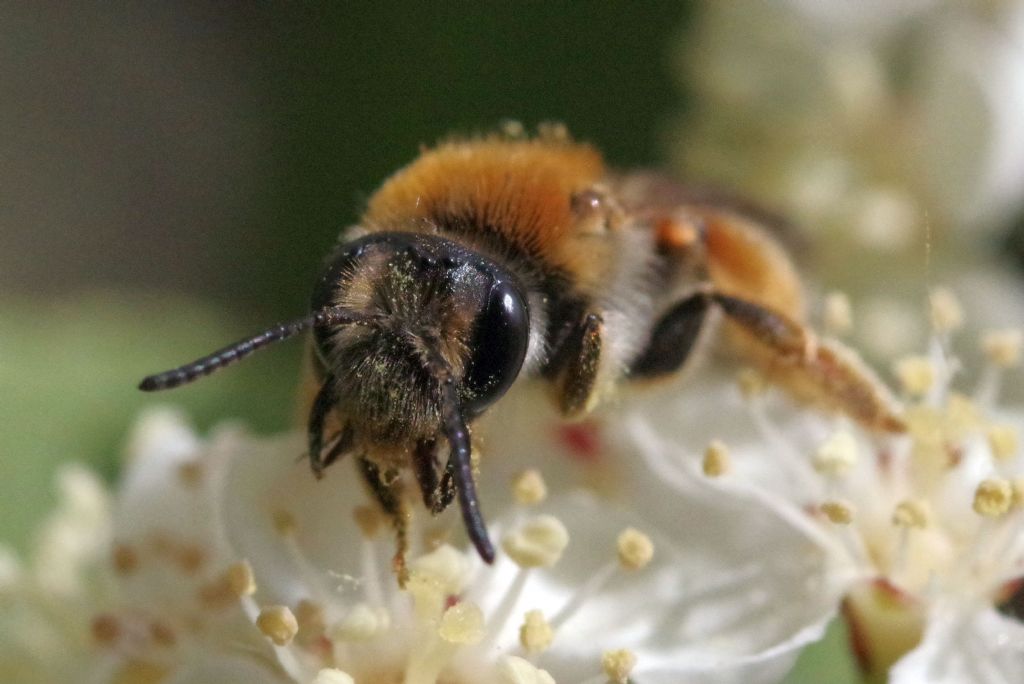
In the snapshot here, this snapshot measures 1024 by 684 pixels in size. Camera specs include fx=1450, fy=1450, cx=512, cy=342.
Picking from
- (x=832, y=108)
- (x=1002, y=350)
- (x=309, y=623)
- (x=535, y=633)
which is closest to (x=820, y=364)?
(x=1002, y=350)

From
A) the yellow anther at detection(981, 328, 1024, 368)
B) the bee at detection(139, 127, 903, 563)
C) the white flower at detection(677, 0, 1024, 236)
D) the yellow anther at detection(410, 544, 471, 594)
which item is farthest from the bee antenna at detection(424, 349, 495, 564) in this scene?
the white flower at detection(677, 0, 1024, 236)

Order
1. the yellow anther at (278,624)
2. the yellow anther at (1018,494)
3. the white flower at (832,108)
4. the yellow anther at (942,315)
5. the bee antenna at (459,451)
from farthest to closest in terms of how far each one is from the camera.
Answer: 1. the white flower at (832,108)
2. the yellow anther at (942,315)
3. the yellow anther at (1018,494)
4. the yellow anther at (278,624)
5. the bee antenna at (459,451)

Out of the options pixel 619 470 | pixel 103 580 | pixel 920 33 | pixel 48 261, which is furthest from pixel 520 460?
pixel 48 261

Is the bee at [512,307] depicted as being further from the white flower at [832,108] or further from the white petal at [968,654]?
the white flower at [832,108]

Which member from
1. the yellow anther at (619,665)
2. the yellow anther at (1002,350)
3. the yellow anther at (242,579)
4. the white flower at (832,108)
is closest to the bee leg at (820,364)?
the yellow anther at (1002,350)

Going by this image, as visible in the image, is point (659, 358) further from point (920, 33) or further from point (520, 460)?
point (920, 33)
